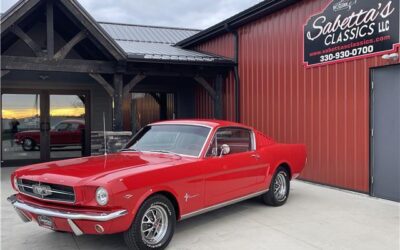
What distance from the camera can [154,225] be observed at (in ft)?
14.4

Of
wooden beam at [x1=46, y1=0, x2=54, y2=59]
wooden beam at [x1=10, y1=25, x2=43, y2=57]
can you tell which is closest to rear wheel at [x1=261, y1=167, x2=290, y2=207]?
wooden beam at [x1=46, y1=0, x2=54, y2=59]

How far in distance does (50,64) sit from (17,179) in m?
5.38

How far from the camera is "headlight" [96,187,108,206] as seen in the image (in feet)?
12.8

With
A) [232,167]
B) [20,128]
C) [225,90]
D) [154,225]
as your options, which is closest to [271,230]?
[232,167]

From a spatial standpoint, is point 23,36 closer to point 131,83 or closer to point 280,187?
point 131,83

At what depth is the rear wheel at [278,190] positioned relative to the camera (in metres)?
6.40

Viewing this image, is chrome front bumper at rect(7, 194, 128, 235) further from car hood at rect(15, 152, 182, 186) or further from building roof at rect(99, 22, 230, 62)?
building roof at rect(99, 22, 230, 62)

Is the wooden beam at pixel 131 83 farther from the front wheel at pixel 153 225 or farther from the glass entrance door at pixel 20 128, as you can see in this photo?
the front wheel at pixel 153 225

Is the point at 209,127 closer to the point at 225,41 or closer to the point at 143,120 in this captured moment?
the point at 225,41

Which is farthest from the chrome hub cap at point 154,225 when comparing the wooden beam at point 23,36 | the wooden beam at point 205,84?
the wooden beam at point 205,84

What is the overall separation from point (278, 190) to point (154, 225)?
114 inches

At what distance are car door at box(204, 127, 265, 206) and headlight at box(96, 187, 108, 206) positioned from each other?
150 centimetres

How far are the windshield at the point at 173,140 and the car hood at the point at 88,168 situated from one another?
23 cm

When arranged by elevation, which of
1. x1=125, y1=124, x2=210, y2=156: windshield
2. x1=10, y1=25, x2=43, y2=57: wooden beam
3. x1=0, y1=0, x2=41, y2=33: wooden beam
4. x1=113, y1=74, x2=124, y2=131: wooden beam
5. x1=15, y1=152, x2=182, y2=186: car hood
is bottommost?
x1=15, y1=152, x2=182, y2=186: car hood
